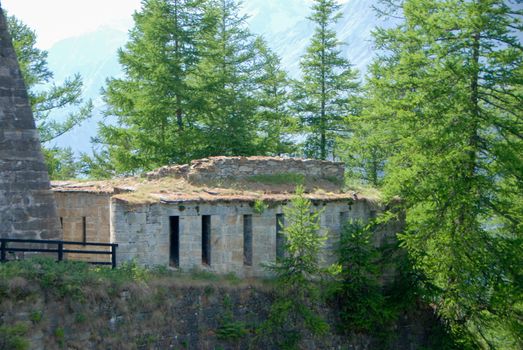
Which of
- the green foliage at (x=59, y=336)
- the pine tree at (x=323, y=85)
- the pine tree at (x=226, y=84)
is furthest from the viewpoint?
the pine tree at (x=323, y=85)

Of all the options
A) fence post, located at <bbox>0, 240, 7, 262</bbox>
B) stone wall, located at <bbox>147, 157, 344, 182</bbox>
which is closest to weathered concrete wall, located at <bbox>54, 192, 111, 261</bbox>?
stone wall, located at <bbox>147, 157, 344, 182</bbox>

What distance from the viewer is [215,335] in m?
17.9

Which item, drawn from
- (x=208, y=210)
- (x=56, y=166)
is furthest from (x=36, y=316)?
(x=56, y=166)

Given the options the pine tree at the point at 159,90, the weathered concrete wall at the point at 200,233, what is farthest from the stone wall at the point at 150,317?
the pine tree at the point at 159,90

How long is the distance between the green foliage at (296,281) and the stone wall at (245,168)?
8.81ft

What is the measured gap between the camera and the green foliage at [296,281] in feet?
59.2

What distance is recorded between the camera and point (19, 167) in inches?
708

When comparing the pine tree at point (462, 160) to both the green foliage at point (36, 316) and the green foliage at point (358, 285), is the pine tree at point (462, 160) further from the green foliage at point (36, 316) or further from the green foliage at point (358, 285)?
the green foliage at point (36, 316)

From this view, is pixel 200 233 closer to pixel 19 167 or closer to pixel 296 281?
pixel 296 281

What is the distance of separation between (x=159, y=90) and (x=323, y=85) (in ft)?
24.2

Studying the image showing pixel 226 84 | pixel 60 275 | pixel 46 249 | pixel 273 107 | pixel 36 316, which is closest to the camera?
pixel 36 316

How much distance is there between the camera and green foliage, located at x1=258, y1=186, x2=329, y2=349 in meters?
18.0

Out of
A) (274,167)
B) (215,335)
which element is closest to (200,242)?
(215,335)

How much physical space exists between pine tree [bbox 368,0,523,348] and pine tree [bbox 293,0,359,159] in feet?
38.1
